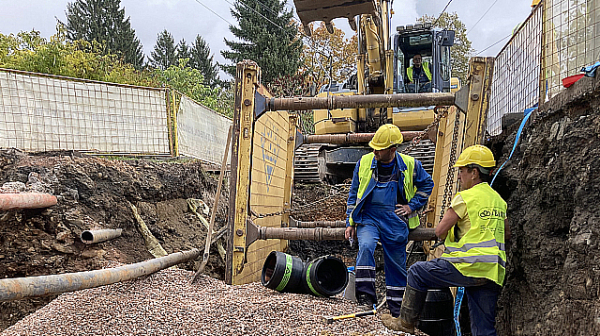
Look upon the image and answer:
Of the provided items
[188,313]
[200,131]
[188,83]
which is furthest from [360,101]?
[188,83]

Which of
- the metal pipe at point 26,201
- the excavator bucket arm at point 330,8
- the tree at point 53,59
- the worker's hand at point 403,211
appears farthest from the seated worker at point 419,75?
the tree at point 53,59

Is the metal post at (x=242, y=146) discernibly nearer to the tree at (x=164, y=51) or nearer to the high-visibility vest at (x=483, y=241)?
the high-visibility vest at (x=483, y=241)

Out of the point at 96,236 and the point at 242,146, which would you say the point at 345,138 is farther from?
the point at 96,236

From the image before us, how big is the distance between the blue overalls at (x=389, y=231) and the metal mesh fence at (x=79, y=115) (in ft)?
18.8

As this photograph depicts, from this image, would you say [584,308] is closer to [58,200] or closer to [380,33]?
[58,200]

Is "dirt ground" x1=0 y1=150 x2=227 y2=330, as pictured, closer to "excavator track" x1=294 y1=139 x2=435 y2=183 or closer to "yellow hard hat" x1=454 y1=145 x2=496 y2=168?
"excavator track" x1=294 y1=139 x2=435 y2=183

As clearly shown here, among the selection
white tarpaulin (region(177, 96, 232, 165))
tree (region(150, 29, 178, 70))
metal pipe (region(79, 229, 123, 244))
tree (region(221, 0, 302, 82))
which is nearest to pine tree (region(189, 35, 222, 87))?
tree (region(150, 29, 178, 70))

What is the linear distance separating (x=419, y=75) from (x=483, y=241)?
677cm

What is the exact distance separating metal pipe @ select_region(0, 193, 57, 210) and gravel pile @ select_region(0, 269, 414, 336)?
1213mm

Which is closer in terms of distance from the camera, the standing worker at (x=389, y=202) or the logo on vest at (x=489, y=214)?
the logo on vest at (x=489, y=214)

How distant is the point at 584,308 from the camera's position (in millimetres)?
2119

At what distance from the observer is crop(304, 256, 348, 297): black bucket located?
12.9 feet

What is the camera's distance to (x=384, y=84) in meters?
8.70

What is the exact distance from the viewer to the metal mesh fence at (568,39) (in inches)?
123
